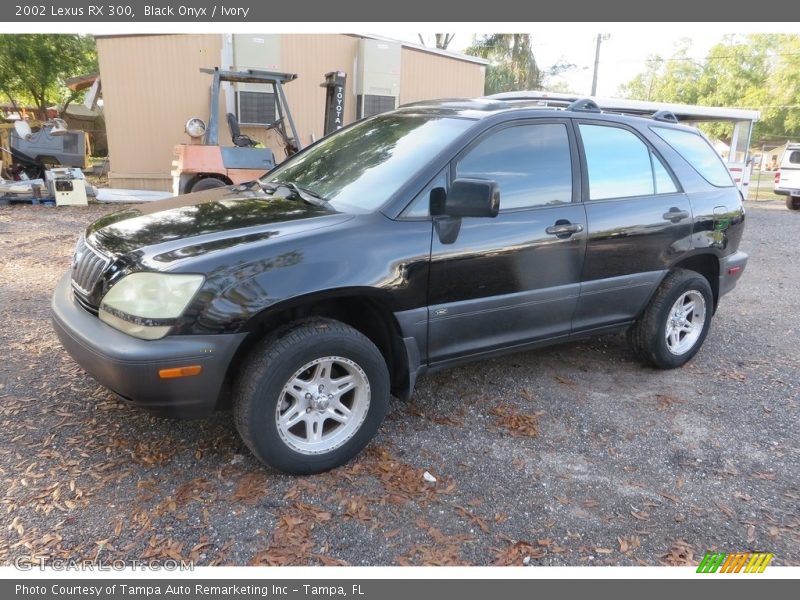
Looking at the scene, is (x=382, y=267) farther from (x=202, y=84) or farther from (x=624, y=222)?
(x=202, y=84)

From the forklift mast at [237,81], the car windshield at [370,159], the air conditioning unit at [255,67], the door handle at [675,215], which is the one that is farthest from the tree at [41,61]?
the door handle at [675,215]

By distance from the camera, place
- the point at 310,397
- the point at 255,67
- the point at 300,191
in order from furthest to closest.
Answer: the point at 255,67
the point at 300,191
the point at 310,397

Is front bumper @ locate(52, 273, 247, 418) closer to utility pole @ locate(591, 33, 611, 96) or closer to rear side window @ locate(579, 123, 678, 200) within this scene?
rear side window @ locate(579, 123, 678, 200)

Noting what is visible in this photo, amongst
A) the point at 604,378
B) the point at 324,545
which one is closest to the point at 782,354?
the point at 604,378

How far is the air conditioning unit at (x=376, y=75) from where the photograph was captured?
13.4 meters

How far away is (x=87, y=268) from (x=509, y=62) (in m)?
25.3

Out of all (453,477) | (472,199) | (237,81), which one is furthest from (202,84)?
(453,477)

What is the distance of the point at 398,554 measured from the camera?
2400 mm

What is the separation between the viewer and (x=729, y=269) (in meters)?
4.45

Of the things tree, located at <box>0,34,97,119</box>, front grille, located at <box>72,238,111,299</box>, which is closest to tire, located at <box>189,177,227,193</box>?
front grille, located at <box>72,238,111,299</box>

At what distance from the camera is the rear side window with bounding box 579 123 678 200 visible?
12.1 feet

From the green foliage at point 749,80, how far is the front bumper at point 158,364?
45.9m

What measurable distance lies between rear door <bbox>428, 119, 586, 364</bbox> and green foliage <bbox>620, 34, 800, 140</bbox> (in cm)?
4390

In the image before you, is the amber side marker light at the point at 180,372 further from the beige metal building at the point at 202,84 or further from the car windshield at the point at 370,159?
the beige metal building at the point at 202,84
